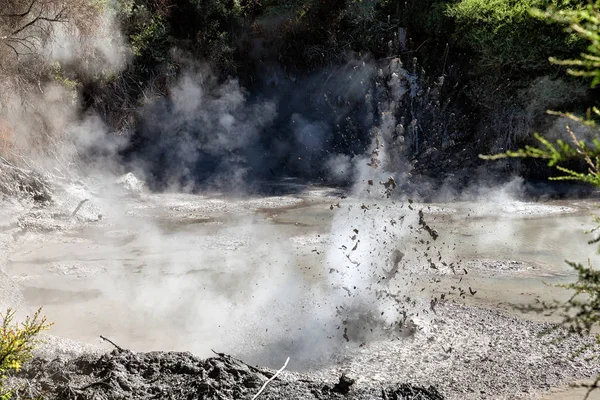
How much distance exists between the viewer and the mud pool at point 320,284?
19.6ft

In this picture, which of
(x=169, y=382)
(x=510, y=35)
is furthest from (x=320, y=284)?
(x=510, y=35)

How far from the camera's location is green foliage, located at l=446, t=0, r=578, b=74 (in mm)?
14352

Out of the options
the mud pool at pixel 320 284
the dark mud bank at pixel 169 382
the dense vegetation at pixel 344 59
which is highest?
the dense vegetation at pixel 344 59

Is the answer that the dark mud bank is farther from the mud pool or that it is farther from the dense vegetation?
the dense vegetation

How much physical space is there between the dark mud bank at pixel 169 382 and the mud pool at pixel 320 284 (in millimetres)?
806

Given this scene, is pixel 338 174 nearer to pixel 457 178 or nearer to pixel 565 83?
pixel 457 178

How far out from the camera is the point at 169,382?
4.63 m

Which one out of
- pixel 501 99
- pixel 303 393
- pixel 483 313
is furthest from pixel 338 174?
pixel 303 393

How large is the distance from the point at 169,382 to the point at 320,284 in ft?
12.3

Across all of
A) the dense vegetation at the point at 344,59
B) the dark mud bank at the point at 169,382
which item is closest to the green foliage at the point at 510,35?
the dense vegetation at the point at 344,59

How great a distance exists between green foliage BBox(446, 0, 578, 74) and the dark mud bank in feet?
40.9

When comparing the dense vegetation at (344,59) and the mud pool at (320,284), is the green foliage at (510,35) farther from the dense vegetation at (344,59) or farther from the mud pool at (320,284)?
the mud pool at (320,284)

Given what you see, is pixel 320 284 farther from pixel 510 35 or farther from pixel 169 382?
pixel 510 35

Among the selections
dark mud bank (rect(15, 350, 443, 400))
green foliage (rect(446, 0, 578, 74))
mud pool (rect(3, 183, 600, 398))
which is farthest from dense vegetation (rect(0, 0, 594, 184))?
dark mud bank (rect(15, 350, 443, 400))
